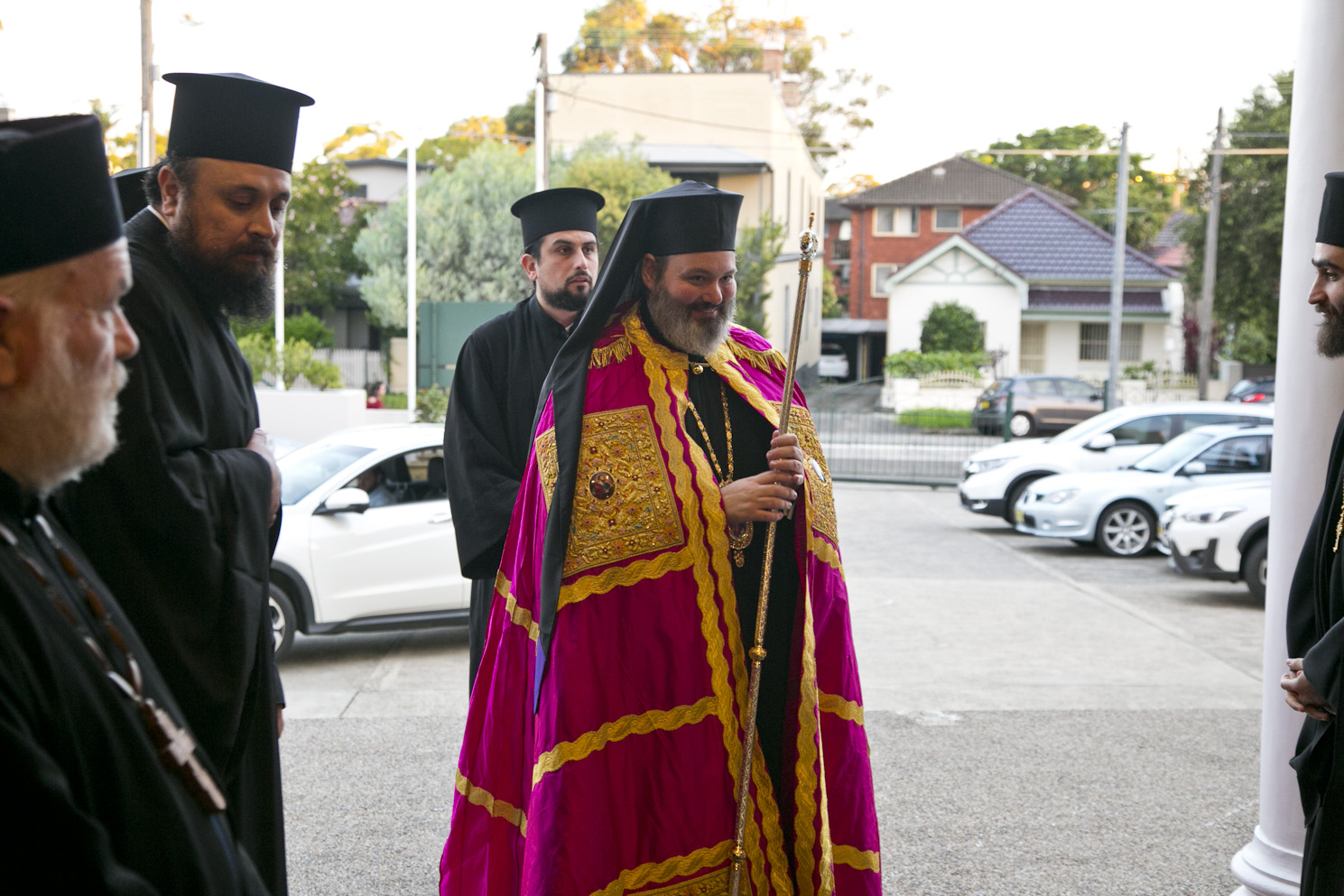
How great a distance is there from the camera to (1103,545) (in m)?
13.6

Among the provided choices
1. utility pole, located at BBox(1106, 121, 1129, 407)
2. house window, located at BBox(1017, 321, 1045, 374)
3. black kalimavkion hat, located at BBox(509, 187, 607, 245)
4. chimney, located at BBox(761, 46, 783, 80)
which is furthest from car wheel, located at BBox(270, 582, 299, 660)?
house window, located at BBox(1017, 321, 1045, 374)

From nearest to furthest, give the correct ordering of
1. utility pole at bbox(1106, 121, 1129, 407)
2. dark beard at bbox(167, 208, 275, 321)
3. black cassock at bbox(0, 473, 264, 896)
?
black cassock at bbox(0, 473, 264, 896)
dark beard at bbox(167, 208, 275, 321)
utility pole at bbox(1106, 121, 1129, 407)

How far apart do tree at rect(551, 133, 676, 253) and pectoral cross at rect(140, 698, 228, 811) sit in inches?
1058

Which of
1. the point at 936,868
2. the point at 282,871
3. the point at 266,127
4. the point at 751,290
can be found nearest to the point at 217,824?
the point at 282,871

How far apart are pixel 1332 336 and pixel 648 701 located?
2048mm

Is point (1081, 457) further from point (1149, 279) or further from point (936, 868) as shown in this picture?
point (1149, 279)

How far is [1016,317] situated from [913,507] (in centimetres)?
2697

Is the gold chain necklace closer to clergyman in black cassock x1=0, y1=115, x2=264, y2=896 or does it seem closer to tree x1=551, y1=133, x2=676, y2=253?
clergyman in black cassock x1=0, y1=115, x2=264, y2=896

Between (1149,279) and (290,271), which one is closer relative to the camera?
(290,271)

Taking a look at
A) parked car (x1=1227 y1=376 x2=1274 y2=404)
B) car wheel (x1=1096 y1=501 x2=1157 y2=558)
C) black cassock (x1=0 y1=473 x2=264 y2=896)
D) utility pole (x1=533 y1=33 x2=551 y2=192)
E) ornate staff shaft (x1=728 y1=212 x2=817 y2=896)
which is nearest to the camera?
black cassock (x1=0 y1=473 x2=264 y2=896)

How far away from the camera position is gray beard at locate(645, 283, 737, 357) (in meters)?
3.54

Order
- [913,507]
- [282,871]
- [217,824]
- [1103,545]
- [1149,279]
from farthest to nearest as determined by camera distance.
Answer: [1149,279] → [913,507] → [1103,545] → [282,871] → [217,824]

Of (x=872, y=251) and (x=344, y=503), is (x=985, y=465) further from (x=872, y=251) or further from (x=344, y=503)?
(x=872, y=251)

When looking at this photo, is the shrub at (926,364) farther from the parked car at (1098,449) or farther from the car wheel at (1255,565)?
the car wheel at (1255,565)
